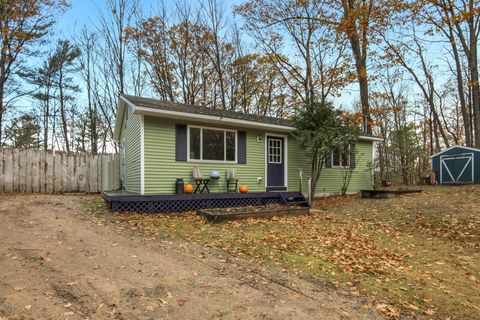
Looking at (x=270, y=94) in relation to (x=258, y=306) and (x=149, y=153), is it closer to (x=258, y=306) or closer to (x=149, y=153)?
(x=149, y=153)

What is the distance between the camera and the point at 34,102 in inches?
789

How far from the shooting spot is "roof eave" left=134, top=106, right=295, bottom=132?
9190mm

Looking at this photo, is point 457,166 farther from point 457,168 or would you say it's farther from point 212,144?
point 212,144

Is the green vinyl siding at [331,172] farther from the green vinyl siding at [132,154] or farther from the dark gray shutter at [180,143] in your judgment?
the green vinyl siding at [132,154]

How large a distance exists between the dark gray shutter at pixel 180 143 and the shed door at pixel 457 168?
15.7m

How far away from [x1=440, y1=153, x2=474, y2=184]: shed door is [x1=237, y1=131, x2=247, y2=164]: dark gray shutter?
13294mm

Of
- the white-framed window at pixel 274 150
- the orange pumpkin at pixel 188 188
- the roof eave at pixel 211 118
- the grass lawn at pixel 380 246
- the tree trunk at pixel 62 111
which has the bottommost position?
the grass lawn at pixel 380 246

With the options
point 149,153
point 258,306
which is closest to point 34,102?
point 149,153

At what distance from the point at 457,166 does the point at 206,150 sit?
15110 millimetres

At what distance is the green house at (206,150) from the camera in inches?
375

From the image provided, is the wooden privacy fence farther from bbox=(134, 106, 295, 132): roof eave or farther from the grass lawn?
bbox=(134, 106, 295, 132): roof eave

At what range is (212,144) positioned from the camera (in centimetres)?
1065

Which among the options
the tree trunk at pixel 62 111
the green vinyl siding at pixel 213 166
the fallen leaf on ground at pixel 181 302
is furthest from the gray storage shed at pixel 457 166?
the tree trunk at pixel 62 111

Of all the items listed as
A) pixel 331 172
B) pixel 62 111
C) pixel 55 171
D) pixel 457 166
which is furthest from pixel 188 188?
pixel 62 111
